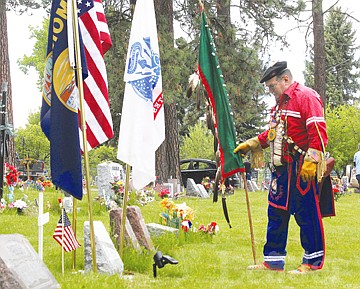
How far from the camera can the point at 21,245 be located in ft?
16.1

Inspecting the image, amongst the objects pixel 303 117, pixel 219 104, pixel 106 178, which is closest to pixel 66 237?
pixel 219 104

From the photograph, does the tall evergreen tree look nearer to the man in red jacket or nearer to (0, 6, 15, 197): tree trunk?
(0, 6, 15, 197): tree trunk

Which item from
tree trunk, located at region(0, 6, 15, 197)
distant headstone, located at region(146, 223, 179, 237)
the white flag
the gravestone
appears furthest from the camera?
tree trunk, located at region(0, 6, 15, 197)

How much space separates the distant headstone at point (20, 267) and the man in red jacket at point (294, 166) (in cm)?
293

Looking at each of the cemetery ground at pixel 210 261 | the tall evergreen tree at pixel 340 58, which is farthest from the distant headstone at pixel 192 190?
the tall evergreen tree at pixel 340 58

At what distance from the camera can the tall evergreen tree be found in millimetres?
54156

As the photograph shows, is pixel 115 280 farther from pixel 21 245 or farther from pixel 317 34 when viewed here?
pixel 317 34

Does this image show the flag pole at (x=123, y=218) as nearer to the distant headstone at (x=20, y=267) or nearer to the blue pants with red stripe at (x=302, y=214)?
the blue pants with red stripe at (x=302, y=214)

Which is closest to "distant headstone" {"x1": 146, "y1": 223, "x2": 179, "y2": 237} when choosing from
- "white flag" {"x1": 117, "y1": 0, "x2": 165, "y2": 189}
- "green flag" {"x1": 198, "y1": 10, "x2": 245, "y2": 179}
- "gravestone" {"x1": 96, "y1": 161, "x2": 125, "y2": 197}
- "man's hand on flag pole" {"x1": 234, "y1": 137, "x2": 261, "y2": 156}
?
"green flag" {"x1": 198, "y1": 10, "x2": 245, "y2": 179}

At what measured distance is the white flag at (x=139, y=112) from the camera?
6863 mm

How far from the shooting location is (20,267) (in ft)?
15.3

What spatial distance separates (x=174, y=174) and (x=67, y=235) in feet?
55.1

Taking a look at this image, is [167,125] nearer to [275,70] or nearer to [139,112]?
[275,70]

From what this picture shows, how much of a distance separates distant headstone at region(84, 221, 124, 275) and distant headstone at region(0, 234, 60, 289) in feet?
4.79
